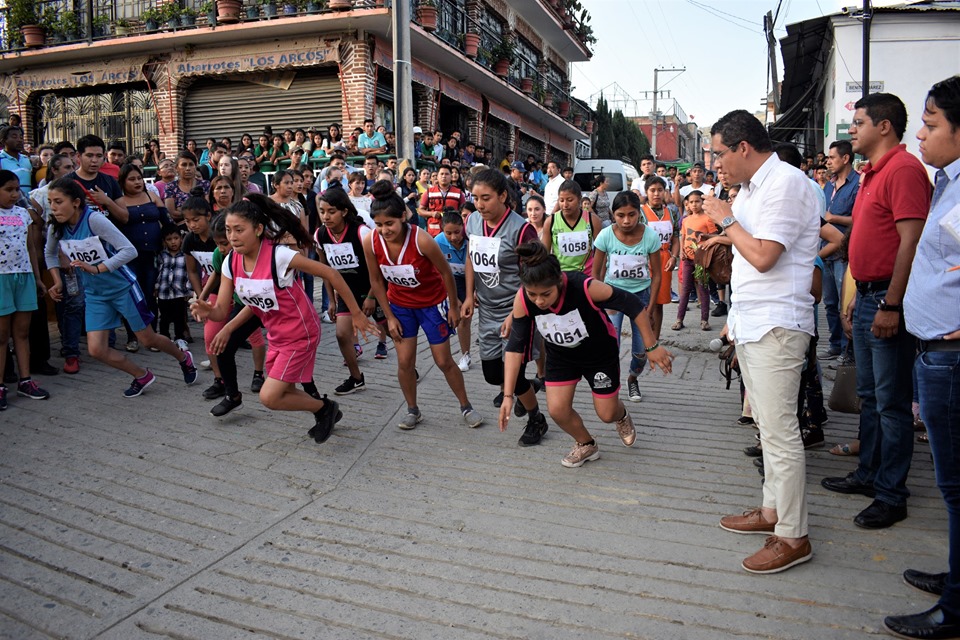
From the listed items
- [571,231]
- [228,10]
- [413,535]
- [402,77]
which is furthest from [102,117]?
[413,535]

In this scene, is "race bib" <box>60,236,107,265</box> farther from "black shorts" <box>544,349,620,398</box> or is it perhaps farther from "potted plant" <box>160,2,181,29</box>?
"potted plant" <box>160,2,181,29</box>

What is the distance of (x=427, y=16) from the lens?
17734 millimetres

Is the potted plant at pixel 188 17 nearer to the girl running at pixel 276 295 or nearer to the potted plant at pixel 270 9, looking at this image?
the potted plant at pixel 270 9

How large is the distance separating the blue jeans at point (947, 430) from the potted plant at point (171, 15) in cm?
1861

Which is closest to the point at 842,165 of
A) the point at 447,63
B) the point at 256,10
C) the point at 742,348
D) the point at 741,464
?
the point at 741,464

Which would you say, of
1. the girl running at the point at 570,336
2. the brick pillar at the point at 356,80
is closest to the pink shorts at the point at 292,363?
the girl running at the point at 570,336

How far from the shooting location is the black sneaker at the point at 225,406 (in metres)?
5.71

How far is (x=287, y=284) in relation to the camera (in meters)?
5.04

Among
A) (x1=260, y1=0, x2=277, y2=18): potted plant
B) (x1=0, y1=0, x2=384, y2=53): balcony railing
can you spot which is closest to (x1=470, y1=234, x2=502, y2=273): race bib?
(x1=0, y1=0, x2=384, y2=53): balcony railing

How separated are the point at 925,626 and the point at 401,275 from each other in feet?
12.6

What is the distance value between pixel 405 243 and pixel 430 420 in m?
1.47

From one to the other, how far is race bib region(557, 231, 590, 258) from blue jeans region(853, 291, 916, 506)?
3133 millimetres

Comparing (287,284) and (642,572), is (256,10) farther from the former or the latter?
(642,572)

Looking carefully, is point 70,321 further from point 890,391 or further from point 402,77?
point 890,391
